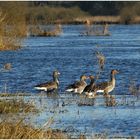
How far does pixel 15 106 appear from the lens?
1470 cm

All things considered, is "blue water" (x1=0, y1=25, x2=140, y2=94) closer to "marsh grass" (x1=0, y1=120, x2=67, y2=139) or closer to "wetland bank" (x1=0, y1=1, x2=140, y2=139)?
"wetland bank" (x1=0, y1=1, x2=140, y2=139)

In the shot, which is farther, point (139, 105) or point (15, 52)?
point (15, 52)

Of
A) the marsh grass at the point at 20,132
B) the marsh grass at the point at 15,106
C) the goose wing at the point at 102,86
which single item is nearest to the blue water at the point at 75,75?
the marsh grass at the point at 15,106

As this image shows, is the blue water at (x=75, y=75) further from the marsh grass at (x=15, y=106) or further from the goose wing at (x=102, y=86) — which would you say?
the goose wing at (x=102, y=86)

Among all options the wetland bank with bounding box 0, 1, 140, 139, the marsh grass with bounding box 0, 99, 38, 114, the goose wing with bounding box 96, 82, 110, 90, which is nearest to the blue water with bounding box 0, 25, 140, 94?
the wetland bank with bounding box 0, 1, 140, 139


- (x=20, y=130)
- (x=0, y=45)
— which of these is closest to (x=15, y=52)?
(x=0, y=45)

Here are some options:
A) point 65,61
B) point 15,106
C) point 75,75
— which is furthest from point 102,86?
point 65,61

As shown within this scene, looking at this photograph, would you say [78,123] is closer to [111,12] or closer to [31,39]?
[31,39]

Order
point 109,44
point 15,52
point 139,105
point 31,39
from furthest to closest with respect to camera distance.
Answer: point 31,39
point 109,44
point 15,52
point 139,105

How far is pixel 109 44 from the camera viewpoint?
42406mm

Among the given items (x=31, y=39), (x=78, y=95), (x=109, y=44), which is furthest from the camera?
(x=31, y=39)

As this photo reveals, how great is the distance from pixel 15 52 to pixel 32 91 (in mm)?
16360

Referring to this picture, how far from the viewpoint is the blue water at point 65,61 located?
75.2ft

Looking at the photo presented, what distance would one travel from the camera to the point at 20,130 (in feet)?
34.3
